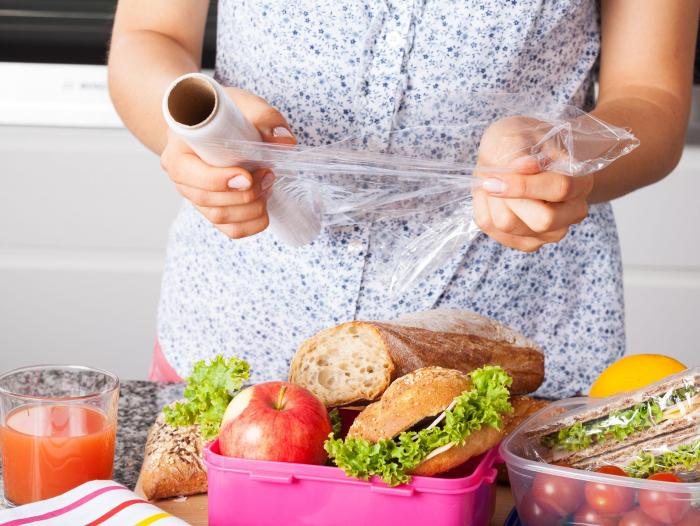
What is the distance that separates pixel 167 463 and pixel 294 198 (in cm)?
29

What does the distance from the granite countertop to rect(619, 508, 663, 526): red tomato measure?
435 mm

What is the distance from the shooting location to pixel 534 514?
0.77m

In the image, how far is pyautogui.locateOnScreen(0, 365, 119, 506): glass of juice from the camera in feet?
2.65

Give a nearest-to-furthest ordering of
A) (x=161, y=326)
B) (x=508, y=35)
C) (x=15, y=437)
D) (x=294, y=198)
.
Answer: (x=15, y=437) < (x=294, y=198) < (x=508, y=35) < (x=161, y=326)

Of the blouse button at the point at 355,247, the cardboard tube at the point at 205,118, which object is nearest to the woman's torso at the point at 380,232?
the blouse button at the point at 355,247

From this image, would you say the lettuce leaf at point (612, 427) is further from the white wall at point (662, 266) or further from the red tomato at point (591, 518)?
the white wall at point (662, 266)

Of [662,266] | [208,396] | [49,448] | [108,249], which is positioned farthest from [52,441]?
[662,266]

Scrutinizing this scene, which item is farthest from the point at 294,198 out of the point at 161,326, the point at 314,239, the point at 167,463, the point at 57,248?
the point at 57,248

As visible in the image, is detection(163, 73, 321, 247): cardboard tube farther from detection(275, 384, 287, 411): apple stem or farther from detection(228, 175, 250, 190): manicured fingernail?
detection(275, 384, 287, 411): apple stem

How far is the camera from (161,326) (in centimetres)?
133

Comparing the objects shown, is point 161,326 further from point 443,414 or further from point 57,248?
point 57,248

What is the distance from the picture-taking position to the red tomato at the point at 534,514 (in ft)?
2.48

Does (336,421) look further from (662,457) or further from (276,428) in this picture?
(662,457)

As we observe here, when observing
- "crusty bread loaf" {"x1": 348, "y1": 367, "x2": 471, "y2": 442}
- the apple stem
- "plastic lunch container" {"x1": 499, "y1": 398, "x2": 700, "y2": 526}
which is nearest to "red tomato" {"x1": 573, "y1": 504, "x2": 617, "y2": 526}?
"plastic lunch container" {"x1": 499, "y1": 398, "x2": 700, "y2": 526}
